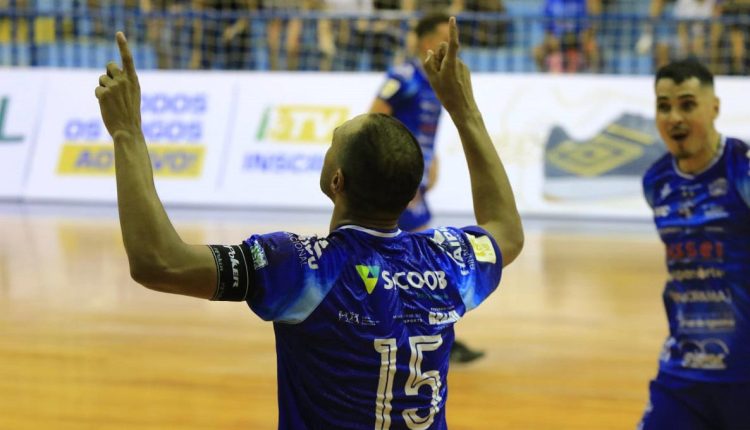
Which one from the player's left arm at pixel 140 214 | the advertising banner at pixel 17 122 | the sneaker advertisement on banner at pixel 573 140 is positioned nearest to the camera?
the player's left arm at pixel 140 214

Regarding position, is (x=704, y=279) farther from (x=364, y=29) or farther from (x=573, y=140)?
(x=364, y=29)

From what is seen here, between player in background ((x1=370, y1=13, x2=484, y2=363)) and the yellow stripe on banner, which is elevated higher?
player in background ((x1=370, y1=13, x2=484, y2=363))

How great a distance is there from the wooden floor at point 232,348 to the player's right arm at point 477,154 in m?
2.80

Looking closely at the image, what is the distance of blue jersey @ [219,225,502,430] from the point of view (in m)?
2.07

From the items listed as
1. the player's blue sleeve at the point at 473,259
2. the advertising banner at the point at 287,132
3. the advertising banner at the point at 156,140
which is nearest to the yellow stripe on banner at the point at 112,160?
the advertising banner at the point at 156,140

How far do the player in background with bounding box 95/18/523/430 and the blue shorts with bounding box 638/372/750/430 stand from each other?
1.40 meters

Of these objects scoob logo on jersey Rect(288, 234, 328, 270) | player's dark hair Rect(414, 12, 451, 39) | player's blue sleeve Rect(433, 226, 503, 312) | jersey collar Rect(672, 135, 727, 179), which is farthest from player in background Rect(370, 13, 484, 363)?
scoob logo on jersey Rect(288, 234, 328, 270)

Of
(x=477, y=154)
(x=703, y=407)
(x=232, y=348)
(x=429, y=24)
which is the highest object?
(x=429, y=24)

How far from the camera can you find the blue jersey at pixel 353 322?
2070 millimetres

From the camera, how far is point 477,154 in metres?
2.54

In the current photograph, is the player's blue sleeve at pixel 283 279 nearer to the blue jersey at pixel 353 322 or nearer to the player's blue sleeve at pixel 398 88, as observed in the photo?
the blue jersey at pixel 353 322

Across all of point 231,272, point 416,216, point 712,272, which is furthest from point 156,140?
point 231,272

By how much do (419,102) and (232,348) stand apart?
6.23 feet

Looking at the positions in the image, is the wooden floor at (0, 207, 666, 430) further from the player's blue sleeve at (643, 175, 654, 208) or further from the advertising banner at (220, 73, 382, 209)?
the advertising banner at (220, 73, 382, 209)
